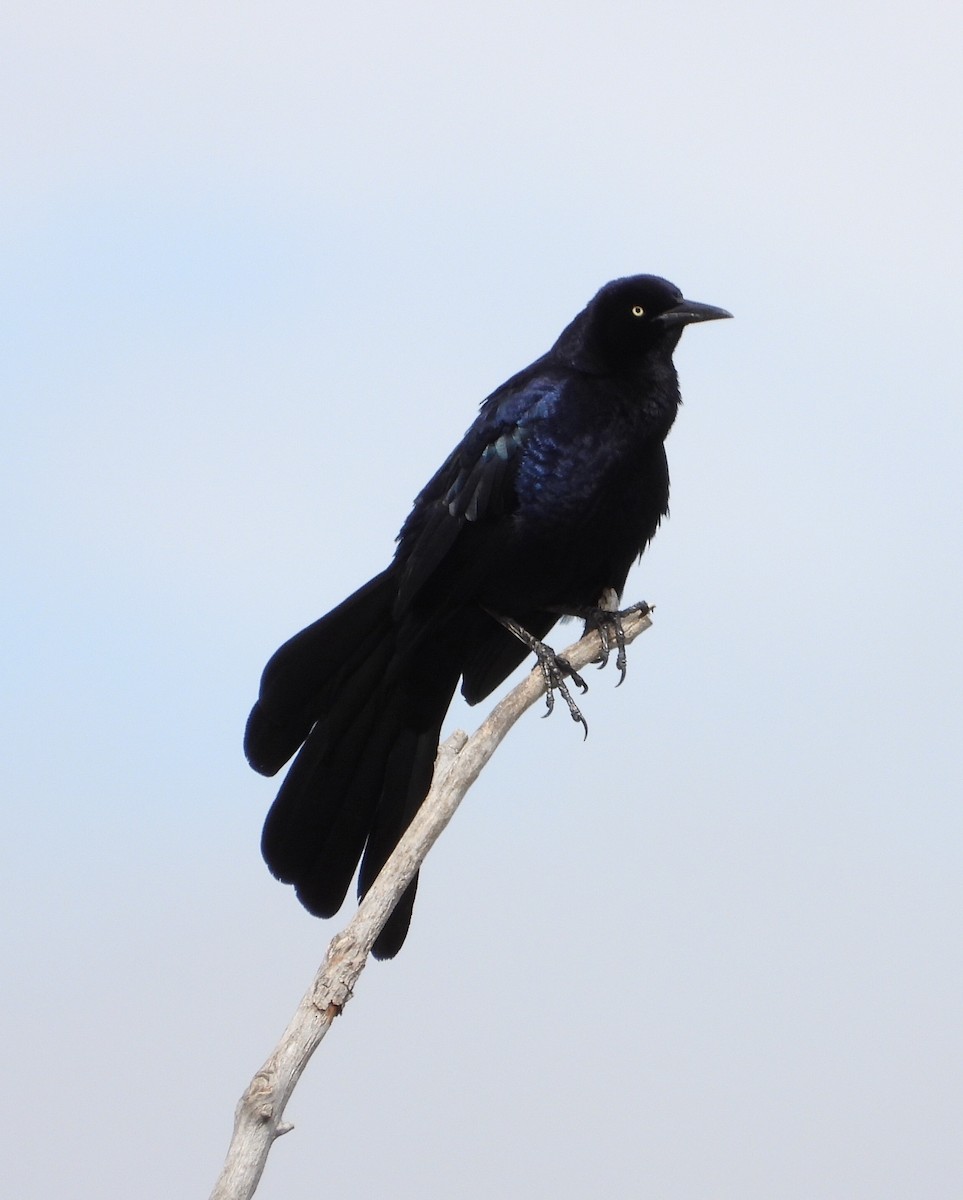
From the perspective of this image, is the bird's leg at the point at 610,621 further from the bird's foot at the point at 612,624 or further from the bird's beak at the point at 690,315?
the bird's beak at the point at 690,315

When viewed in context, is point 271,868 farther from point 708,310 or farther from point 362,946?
point 708,310

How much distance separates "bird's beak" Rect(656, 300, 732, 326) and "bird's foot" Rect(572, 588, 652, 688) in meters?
0.93

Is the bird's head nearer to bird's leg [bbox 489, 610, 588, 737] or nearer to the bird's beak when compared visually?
the bird's beak

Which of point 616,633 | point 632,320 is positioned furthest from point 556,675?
point 632,320

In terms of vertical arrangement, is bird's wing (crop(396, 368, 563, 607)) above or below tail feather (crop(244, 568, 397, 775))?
above

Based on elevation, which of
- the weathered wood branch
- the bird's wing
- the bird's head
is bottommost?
the weathered wood branch

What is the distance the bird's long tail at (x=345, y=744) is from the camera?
4773mm

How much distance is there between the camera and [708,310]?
4.98 meters

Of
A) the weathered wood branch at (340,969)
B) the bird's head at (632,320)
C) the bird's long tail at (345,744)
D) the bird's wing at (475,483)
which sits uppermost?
the bird's head at (632,320)

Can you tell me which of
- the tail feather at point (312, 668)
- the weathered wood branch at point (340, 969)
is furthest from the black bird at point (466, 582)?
the weathered wood branch at point (340, 969)

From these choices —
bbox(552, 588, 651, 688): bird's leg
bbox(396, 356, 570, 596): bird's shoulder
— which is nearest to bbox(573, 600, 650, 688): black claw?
bbox(552, 588, 651, 688): bird's leg

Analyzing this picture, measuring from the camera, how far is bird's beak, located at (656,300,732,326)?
16.3 feet

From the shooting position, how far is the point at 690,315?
499cm

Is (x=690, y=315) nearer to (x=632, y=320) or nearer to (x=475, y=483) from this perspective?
(x=632, y=320)
